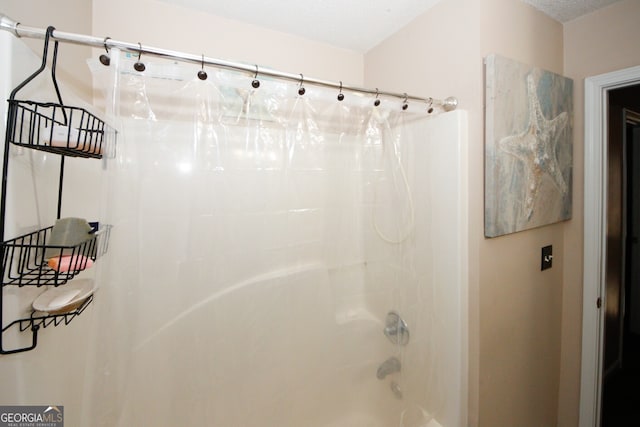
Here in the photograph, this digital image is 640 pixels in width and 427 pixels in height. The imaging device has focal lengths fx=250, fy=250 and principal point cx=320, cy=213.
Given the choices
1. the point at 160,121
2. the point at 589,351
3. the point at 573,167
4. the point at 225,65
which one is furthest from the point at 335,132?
the point at 589,351

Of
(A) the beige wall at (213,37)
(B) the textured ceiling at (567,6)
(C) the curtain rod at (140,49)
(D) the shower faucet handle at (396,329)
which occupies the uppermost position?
(B) the textured ceiling at (567,6)

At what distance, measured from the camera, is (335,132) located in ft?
3.71

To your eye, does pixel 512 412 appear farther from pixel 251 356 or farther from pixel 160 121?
pixel 160 121

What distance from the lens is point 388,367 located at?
1331 millimetres

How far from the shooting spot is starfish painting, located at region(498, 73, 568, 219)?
3.71 feet

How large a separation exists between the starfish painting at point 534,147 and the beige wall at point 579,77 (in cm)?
24

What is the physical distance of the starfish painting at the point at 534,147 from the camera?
113 centimetres

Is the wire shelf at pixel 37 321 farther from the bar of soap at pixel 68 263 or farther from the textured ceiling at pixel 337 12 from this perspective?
the textured ceiling at pixel 337 12

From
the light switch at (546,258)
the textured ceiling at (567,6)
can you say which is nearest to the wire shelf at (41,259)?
the light switch at (546,258)

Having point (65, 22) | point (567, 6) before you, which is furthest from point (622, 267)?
point (65, 22)

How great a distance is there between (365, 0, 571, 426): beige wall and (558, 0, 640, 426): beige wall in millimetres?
43

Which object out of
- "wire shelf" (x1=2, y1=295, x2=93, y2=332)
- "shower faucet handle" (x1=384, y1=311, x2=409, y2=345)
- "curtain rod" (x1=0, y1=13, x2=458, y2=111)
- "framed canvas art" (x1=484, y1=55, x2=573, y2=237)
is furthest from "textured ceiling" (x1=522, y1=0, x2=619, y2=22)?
"wire shelf" (x1=2, y1=295, x2=93, y2=332)

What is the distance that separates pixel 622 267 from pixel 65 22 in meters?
3.44

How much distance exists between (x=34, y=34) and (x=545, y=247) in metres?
2.11
